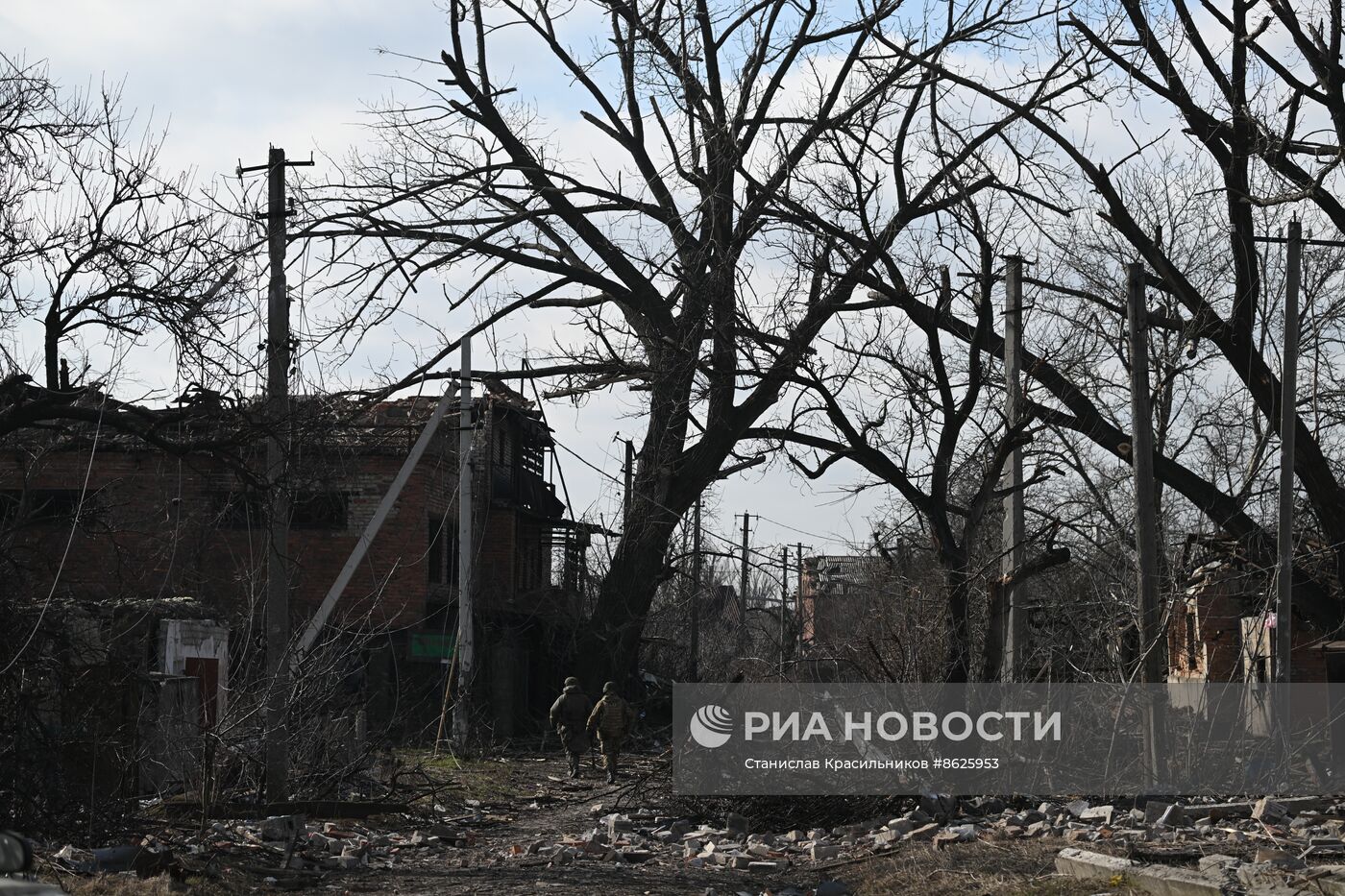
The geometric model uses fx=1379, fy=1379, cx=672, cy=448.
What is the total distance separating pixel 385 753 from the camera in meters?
16.6

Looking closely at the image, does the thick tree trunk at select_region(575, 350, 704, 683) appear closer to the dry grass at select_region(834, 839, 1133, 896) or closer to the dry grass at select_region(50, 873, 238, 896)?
the dry grass at select_region(834, 839, 1133, 896)

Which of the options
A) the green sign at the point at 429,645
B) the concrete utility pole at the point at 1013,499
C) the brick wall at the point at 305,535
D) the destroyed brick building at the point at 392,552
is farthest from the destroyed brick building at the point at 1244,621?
the brick wall at the point at 305,535

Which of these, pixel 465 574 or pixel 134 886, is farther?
pixel 465 574

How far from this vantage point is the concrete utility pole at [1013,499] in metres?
14.4

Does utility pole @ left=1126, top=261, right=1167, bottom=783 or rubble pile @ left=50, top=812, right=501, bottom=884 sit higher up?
utility pole @ left=1126, top=261, right=1167, bottom=783

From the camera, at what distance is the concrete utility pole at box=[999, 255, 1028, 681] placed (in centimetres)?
1438

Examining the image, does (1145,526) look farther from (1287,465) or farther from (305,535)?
(305,535)

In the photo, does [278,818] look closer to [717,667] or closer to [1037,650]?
[717,667]

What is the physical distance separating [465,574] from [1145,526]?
12273 mm

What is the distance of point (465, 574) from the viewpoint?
22547mm

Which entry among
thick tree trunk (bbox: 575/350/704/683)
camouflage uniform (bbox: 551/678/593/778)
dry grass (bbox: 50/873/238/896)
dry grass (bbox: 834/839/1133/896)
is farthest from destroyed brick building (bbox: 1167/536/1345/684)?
dry grass (bbox: 50/873/238/896)

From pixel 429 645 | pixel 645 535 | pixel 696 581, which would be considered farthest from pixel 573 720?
pixel 429 645

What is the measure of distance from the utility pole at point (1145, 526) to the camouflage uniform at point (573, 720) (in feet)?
28.4

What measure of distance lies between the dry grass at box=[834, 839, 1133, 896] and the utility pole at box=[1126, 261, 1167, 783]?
9.14 ft
